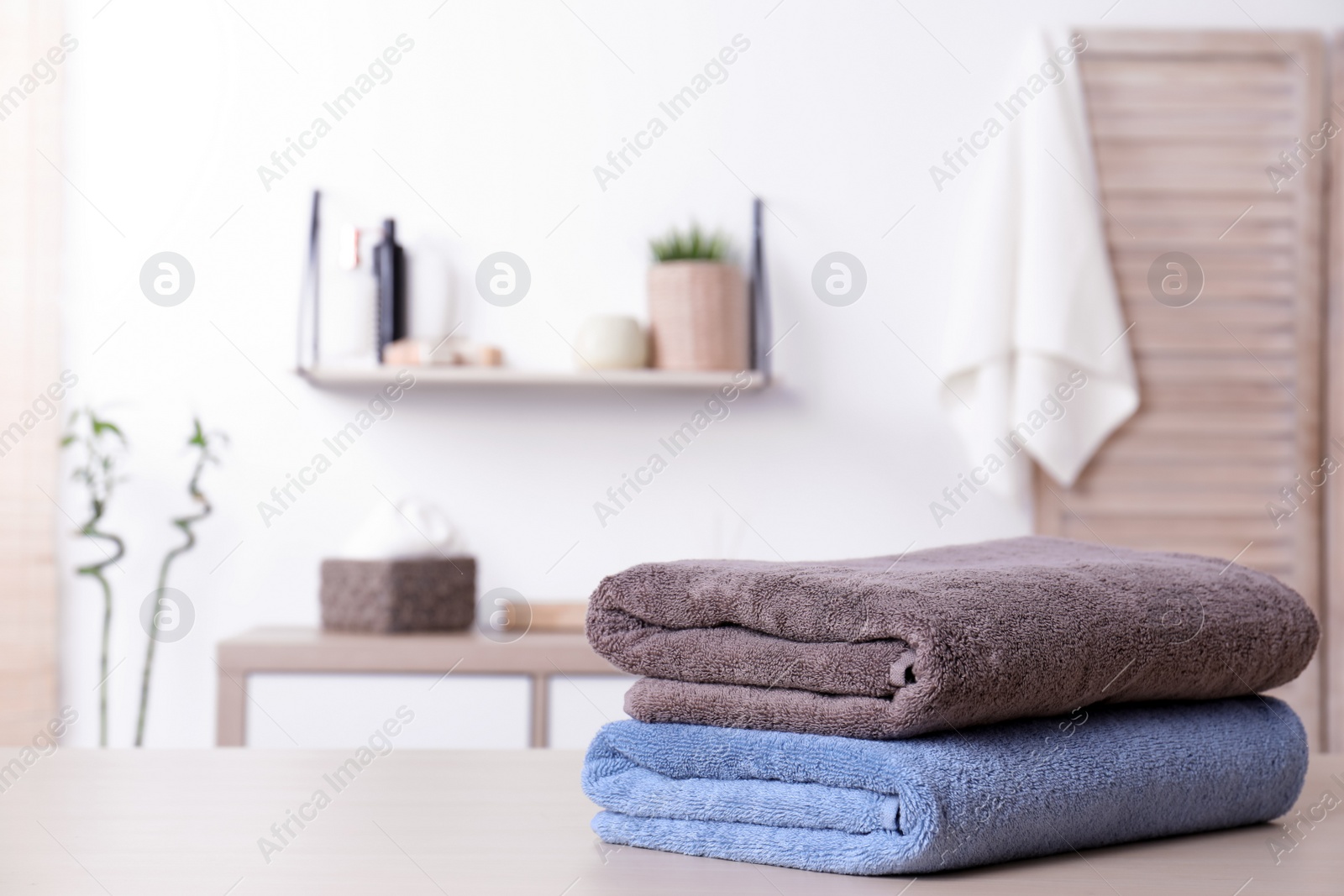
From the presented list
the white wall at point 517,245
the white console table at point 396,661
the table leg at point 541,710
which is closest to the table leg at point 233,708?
the white console table at point 396,661

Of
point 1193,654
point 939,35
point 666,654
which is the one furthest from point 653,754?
point 939,35

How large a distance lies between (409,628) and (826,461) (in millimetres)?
715

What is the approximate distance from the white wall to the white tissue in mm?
197

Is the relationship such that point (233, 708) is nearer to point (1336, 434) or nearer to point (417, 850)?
point (417, 850)

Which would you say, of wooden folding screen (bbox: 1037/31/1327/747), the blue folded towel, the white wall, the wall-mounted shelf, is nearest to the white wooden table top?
the blue folded towel

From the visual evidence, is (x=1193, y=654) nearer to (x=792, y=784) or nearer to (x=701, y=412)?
(x=792, y=784)

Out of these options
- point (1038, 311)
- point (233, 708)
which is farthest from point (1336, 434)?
point (233, 708)

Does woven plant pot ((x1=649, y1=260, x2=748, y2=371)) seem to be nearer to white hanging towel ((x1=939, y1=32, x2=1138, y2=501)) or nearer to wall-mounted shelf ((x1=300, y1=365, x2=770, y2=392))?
wall-mounted shelf ((x1=300, y1=365, x2=770, y2=392))

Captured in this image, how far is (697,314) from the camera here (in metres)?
1.84

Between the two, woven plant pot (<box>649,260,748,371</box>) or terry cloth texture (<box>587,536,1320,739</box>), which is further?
woven plant pot (<box>649,260,748,371</box>)

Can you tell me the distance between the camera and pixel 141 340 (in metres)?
1.89

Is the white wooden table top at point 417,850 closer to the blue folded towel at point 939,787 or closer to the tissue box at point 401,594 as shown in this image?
→ the blue folded towel at point 939,787

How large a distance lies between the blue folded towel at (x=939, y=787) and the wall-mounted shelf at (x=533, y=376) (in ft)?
4.14

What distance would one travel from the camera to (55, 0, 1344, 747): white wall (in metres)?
1.89
